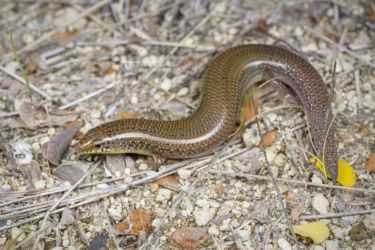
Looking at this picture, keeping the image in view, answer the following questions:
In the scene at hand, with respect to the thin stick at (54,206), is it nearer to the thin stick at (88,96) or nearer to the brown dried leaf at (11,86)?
the thin stick at (88,96)

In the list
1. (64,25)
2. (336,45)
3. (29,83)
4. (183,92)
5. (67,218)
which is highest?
(64,25)

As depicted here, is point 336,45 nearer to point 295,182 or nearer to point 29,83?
point 295,182

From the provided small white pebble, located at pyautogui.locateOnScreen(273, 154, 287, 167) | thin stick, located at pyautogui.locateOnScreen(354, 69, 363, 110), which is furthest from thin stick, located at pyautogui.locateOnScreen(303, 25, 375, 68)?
small white pebble, located at pyautogui.locateOnScreen(273, 154, 287, 167)

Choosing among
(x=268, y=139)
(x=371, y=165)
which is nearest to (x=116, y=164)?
(x=268, y=139)

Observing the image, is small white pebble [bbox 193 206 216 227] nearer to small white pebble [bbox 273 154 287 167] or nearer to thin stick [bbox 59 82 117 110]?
small white pebble [bbox 273 154 287 167]

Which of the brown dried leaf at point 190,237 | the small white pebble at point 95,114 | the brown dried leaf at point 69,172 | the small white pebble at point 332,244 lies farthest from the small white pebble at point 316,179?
the small white pebble at point 95,114

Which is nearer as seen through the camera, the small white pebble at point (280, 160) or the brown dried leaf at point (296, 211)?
the brown dried leaf at point (296, 211)
